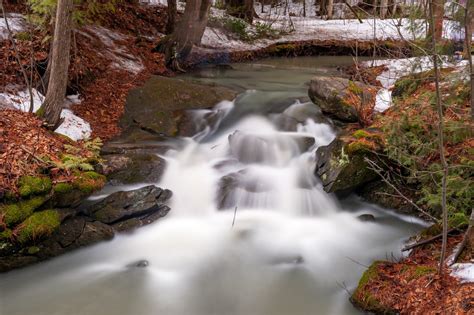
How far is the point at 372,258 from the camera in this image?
5.95m

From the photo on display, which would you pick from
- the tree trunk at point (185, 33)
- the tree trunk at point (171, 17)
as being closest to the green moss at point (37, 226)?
the tree trunk at point (185, 33)

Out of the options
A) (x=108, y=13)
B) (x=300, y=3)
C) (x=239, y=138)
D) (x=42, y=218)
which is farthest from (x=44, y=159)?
(x=300, y=3)

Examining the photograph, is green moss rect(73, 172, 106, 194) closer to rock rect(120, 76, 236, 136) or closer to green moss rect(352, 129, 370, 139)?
rock rect(120, 76, 236, 136)

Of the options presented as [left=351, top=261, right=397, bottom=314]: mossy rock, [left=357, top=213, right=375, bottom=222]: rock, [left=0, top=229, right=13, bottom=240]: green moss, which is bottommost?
[left=351, top=261, right=397, bottom=314]: mossy rock

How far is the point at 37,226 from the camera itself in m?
5.37

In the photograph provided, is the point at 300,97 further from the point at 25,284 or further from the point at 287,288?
the point at 25,284

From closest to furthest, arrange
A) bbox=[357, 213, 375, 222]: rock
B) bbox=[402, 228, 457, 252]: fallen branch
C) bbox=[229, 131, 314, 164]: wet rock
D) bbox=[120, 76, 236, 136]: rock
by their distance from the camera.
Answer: bbox=[402, 228, 457, 252]: fallen branch, bbox=[357, 213, 375, 222]: rock, bbox=[229, 131, 314, 164]: wet rock, bbox=[120, 76, 236, 136]: rock

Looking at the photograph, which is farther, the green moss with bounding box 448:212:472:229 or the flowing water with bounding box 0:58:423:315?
the flowing water with bounding box 0:58:423:315

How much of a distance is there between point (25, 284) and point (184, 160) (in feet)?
12.5

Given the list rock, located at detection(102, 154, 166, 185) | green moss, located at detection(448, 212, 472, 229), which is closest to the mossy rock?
green moss, located at detection(448, 212, 472, 229)

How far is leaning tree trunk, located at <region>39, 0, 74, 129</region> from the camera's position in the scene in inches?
282

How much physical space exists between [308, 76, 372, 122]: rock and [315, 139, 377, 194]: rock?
127 cm

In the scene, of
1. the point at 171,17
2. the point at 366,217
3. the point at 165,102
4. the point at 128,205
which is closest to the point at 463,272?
the point at 366,217

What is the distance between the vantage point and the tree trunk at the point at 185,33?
12.9 m
